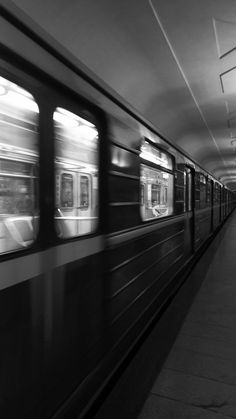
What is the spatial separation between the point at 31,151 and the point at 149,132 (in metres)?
2.20

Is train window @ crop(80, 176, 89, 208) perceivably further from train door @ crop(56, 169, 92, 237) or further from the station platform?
the station platform

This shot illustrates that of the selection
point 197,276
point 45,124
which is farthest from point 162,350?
point 197,276

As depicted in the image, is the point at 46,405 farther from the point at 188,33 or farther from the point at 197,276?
the point at 197,276

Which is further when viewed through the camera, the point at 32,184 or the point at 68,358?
the point at 68,358

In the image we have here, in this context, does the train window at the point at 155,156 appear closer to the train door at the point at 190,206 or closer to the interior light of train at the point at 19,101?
the train door at the point at 190,206

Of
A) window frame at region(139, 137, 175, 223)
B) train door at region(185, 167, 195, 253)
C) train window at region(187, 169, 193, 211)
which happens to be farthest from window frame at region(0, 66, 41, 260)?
train window at region(187, 169, 193, 211)

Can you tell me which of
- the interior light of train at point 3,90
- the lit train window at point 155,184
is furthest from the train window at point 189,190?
the interior light of train at point 3,90

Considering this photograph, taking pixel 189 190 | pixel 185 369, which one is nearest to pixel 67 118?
pixel 185 369

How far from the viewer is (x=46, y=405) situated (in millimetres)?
1999

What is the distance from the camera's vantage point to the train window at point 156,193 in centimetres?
391

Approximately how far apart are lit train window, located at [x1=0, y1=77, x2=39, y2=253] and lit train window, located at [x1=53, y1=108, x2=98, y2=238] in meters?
0.21

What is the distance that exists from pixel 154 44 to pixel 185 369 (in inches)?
112

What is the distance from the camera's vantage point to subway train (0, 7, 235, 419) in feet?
5.73

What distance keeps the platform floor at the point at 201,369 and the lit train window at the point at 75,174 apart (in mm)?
1285
